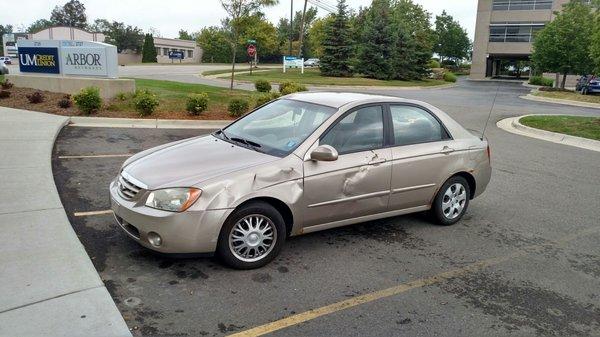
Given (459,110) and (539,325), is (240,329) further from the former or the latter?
(459,110)

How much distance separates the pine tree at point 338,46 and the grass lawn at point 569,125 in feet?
84.1

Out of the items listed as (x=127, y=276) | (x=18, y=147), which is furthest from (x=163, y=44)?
(x=127, y=276)

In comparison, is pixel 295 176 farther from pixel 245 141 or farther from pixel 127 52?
pixel 127 52

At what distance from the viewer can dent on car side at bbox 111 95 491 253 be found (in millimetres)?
4059

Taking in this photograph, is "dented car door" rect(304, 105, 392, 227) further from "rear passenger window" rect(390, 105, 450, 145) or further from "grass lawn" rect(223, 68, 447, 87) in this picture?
"grass lawn" rect(223, 68, 447, 87)

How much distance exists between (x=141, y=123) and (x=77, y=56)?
4404 millimetres

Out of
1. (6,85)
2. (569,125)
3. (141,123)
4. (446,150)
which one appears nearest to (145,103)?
(141,123)

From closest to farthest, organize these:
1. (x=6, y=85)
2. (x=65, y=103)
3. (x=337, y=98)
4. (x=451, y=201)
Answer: (x=337, y=98)
(x=451, y=201)
(x=65, y=103)
(x=6, y=85)

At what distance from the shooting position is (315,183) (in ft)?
15.0

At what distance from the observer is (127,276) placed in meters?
4.10

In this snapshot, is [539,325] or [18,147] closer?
[539,325]

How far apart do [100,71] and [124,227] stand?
11.8 m

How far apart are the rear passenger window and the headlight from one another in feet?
7.65

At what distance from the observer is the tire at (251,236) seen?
13.8 feet
